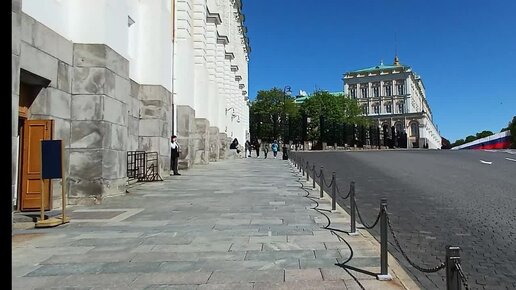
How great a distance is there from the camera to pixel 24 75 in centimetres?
1010

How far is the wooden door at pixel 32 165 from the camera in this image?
10.2 meters

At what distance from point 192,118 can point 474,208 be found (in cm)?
1699

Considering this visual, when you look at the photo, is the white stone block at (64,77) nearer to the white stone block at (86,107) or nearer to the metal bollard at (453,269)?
the white stone block at (86,107)

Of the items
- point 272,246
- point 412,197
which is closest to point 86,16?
point 272,246

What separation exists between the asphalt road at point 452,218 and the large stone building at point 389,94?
113528 mm

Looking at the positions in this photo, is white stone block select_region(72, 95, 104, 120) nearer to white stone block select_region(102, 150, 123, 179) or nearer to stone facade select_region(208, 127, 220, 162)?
white stone block select_region(102, 150, 123, 179)

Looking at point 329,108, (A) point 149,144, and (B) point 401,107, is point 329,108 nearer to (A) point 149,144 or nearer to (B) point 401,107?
(B) point 401,107

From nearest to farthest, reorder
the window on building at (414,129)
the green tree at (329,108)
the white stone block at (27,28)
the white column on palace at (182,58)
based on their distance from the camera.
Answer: the white stone block at (27,28), the white column on palace at (182,58), the green tree at (329,108), the window on building at (414,129)

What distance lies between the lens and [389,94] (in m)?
136

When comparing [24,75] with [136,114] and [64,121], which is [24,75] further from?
[136,114]

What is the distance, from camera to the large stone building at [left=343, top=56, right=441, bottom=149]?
128 metres

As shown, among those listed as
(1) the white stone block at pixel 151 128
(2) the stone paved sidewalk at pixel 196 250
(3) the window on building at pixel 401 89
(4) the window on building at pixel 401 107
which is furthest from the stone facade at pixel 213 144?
(3) the window on building at pixel 401 89

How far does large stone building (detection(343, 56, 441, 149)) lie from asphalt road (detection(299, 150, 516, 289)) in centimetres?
11353

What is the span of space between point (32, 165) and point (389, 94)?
134m
